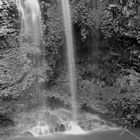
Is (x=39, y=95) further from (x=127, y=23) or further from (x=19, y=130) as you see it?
(x=127, y=23)

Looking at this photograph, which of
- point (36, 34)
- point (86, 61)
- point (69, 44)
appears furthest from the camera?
point (86, 61)

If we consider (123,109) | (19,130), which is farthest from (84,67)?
(19,130)

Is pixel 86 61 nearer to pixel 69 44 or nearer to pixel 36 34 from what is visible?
pixel 69 44

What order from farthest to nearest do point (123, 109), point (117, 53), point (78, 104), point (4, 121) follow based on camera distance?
point (117, 53) → point (78, 104) → point (123, 109) → point (4, 121)

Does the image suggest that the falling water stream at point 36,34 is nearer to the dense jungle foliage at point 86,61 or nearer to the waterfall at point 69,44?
the waterfall at point 69,44

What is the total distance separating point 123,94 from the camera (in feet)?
27.5

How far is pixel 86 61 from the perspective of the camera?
31.7 ft

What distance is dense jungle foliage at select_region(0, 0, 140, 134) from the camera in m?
7.86

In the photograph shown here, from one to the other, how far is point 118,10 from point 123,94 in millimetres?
2900

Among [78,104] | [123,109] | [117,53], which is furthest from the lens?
[117,53]

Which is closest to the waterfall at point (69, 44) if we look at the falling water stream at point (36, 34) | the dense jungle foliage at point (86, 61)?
the falling water stream at point (36, 34)

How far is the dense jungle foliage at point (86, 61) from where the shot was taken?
7855mm

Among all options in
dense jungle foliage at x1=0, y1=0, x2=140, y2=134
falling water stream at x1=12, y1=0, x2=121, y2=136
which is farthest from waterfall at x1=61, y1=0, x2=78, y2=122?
dense jungle foliage at x1=0, y1=0, x2=140, y2=134

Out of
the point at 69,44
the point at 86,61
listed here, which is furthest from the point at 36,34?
the point at 86,61
